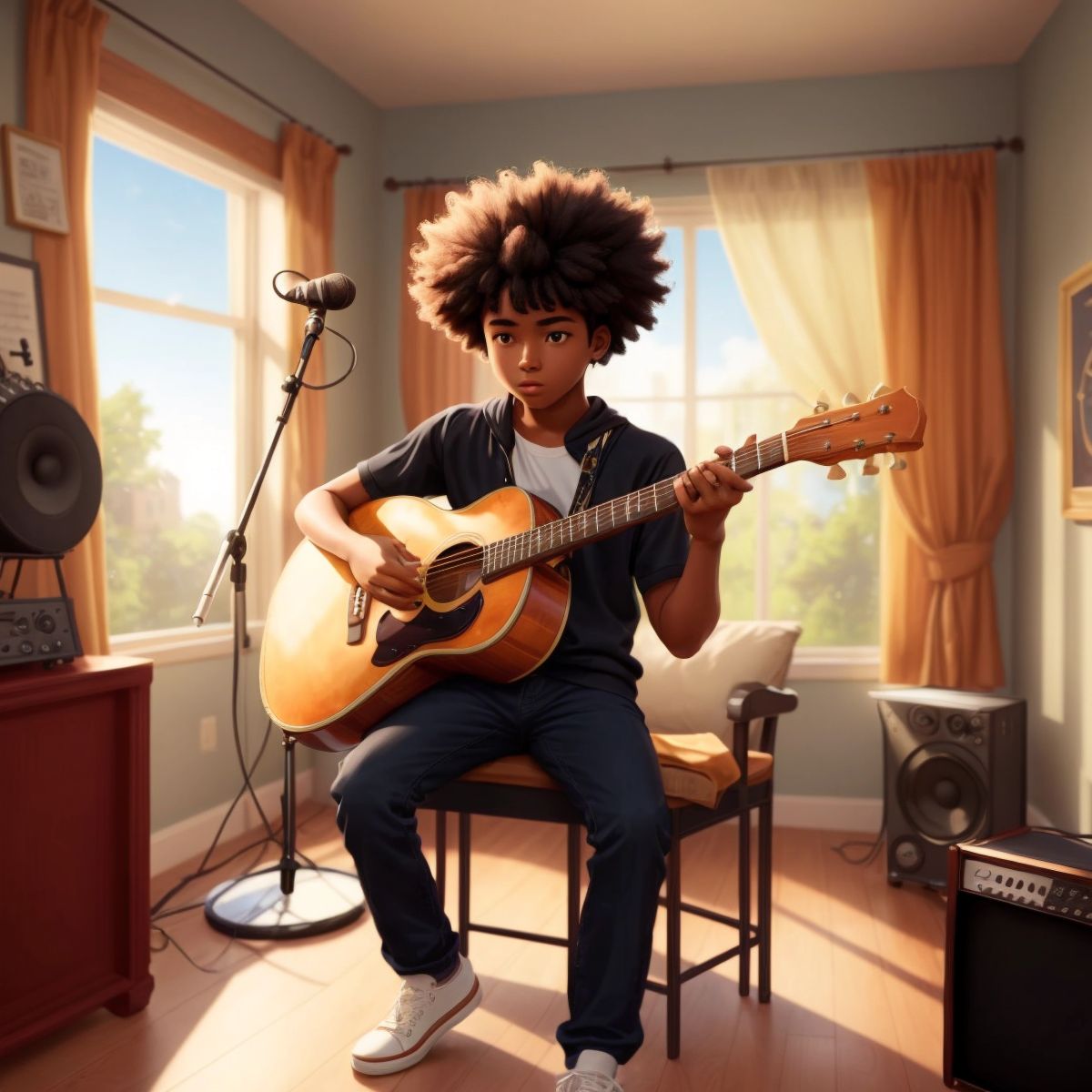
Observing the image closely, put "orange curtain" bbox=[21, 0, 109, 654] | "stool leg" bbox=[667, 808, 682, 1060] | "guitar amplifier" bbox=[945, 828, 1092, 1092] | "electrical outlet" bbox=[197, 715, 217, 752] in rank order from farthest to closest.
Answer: "electrical outlet" bbox=[197, 715, 217, 752] < "orange curtain" bbox=[21, 0, 109, 654] < "stool leg" bbox=[667, 808, 682, 1060] < "guitar amplifier" bbox=[945, 828, 1092, 1092]

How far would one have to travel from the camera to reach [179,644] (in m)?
3.15

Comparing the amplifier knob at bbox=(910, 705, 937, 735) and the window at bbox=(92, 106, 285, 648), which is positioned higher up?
the window at bbox=(92, 106, 285, 648)

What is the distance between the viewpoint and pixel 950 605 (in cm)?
348

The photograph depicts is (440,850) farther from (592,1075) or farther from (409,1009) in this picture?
(592,1075)

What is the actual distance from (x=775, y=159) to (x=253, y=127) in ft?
5.70

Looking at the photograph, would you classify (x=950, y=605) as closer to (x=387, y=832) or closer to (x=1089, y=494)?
(x=1089, y=494)

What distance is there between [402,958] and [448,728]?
1.34 ft

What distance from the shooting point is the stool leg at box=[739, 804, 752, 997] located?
2.20 m

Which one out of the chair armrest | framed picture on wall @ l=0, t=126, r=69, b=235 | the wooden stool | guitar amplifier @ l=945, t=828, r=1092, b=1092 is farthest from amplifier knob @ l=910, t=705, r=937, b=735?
framed picture on wall @ l=0, t=126, r=69, b=235

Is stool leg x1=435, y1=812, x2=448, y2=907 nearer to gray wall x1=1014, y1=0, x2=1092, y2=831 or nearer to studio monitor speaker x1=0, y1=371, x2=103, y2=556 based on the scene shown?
studio monitor speaker x1=0, y1=371, x2=103, y2=556

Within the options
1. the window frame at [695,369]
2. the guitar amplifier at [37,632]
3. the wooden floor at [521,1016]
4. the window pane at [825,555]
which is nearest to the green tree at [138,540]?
the wooden floor at [521,1016]

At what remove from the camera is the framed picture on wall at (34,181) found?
95.3 inches

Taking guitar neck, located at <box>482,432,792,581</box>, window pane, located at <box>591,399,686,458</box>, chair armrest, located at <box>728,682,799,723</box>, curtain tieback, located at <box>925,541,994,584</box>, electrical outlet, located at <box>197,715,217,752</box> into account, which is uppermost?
window pane, located at <box>591,399,686,458</box>

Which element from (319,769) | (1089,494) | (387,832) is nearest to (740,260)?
(1089,494)
